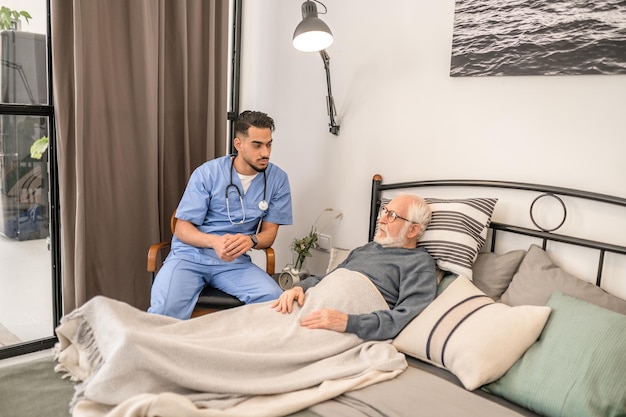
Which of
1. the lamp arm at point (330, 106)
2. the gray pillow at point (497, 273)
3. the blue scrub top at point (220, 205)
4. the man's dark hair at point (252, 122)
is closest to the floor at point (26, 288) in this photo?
the blue scrub top at point (220, 205)

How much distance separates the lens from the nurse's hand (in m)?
2.44

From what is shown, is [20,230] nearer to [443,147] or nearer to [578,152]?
[443,147]

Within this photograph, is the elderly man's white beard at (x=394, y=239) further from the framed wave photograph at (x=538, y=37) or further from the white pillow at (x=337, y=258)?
the framed wave photograph at (x=538, y=37)

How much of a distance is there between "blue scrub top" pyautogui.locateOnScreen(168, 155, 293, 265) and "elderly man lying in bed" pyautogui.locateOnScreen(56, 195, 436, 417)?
570 millimetres

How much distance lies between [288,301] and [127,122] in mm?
1347

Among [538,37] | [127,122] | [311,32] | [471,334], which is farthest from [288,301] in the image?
[538,37]

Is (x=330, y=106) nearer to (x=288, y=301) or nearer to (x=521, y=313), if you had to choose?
(x=288, y=301)

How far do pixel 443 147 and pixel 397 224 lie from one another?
1.65 ft

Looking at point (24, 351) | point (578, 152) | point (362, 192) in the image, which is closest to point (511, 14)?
point (578, 152)

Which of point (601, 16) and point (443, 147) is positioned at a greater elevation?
point (601, 16)

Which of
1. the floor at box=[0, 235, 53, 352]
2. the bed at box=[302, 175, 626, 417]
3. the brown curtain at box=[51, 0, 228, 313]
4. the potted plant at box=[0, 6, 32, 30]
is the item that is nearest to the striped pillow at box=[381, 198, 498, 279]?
the bed at box=[302, 175, 626, 417]

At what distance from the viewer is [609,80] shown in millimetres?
1976

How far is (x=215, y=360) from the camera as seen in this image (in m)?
1.58

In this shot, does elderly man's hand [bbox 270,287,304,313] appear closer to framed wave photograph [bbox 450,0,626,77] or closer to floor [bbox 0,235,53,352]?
framed wave photograph [bbox 450,0,626,77]
